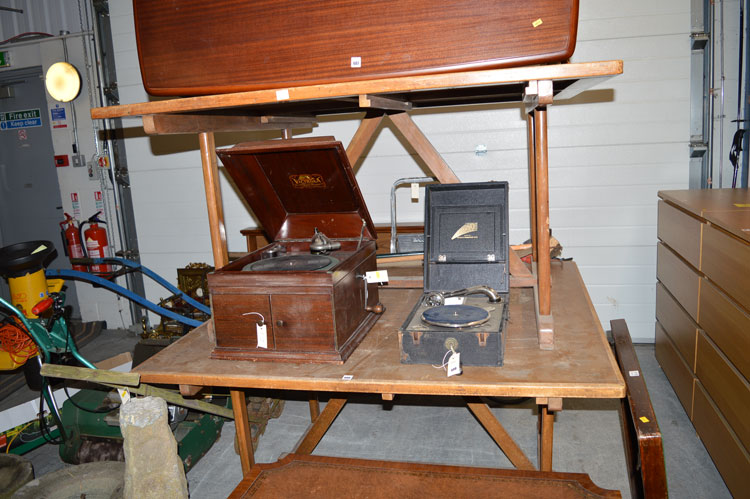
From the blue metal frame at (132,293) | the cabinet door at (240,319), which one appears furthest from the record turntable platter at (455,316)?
the blue metal frame at (132,293)

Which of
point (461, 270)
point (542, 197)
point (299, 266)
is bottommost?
point (461, 270)

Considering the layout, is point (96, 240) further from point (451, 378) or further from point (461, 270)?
point (451, 378)

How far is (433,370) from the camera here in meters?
1.94

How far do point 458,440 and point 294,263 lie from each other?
5.77 feet

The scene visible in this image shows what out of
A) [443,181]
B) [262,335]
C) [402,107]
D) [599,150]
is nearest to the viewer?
[262,335]

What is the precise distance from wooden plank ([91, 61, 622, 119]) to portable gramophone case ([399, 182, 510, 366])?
0.81m

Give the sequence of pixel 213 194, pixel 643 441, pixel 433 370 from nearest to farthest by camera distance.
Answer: pixel 643 441
pixel 433 370
pixel 213 194

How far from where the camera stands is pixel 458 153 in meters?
4.75

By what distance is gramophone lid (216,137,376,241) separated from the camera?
2.34 m

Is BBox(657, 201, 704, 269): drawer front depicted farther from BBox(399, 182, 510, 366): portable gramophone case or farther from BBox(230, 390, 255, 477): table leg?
BBox(230, 390, 255, 477): table leg

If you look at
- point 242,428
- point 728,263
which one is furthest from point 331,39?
point 728,263

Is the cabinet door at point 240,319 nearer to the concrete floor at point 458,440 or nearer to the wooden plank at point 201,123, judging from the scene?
the wooden plank at point 201,123

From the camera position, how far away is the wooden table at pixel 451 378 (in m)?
1.81

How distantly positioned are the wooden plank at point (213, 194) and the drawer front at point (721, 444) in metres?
2.52
